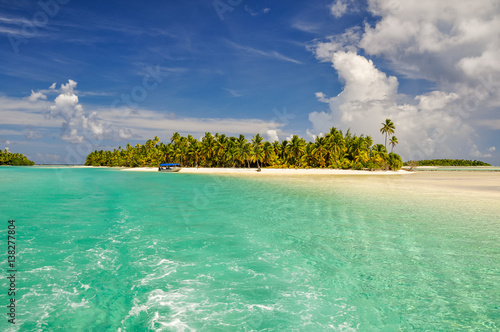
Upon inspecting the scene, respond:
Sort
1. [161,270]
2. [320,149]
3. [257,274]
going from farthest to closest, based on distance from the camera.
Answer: [320,149] < [161,270] < [257,274]

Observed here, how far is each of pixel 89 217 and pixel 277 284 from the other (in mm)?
17020

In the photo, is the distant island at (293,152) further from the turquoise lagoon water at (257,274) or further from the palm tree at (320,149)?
the turquoise lagoon water at (257,274)

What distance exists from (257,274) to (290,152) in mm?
97569

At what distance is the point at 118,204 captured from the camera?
26938 mm

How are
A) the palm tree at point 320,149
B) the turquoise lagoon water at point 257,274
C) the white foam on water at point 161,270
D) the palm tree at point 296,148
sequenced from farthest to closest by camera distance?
the palm tree at point 296,148 < the palm tree at point 320,149 < the white foam on water at point 161,270 < the turquoise lagoon water at point 257,274

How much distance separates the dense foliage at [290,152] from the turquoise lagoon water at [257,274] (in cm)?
7949

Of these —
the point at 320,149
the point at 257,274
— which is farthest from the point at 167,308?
the point at 320,149

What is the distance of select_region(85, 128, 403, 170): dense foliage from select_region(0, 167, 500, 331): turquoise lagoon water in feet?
261

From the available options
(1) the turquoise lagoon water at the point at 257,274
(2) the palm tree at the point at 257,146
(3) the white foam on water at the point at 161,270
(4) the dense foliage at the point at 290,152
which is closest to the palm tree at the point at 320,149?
(4) the dense foliage at the point at 290,152

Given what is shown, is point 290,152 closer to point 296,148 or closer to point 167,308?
point 296,148

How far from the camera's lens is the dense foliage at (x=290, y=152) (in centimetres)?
9831

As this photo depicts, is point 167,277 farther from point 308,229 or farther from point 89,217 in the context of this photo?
point 89,217

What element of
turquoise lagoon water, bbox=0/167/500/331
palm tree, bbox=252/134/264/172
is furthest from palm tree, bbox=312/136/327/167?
turquoise lagoon water, bbox=0/167/500/331

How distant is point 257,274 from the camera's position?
10.3 m
